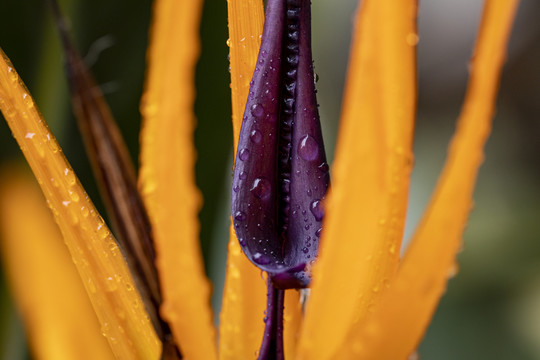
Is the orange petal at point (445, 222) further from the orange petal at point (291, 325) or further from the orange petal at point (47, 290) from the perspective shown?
the orange petal at point (47, 290)

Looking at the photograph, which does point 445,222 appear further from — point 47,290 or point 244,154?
point 47,290

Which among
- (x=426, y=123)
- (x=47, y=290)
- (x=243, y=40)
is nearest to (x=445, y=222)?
(x=243, y=40)

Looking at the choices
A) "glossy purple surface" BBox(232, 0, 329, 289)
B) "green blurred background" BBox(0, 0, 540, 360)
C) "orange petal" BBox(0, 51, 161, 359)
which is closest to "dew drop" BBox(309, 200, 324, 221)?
"glossy purple surface" BBox(232, 0, 329, 289)

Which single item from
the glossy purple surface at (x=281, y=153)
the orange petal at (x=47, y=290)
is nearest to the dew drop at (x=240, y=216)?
the glossy purple surface at (x=281, y=153)

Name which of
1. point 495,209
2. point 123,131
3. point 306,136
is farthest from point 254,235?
point 495,209

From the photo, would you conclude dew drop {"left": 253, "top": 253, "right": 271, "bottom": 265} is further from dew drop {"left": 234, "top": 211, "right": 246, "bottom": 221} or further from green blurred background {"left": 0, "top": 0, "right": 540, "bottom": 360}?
green blurred background {"left": 0, "top": 0, "right": 540, "bottom": 360}

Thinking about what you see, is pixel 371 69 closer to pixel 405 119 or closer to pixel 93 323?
pixel 405 119
